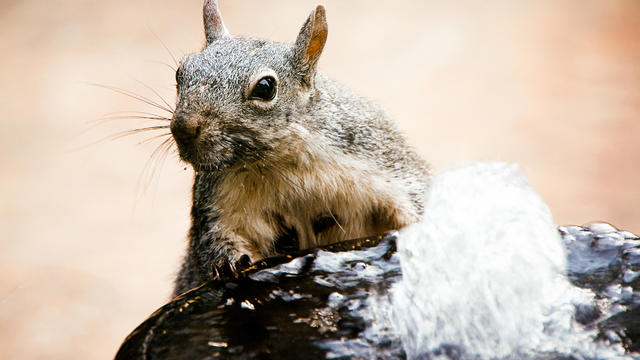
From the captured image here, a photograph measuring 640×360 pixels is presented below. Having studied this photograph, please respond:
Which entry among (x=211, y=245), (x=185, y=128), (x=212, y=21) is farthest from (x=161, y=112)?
(x=185, y=128)

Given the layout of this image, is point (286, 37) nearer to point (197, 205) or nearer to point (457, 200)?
point (197, 205)

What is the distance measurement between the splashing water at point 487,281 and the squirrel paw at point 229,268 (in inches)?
15.6

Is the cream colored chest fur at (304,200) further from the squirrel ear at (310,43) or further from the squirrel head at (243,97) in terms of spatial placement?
the squirrel ear at (310,43)

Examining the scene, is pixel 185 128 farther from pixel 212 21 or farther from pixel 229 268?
pixel 212 21

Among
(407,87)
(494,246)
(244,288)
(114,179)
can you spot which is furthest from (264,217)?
(407,87)

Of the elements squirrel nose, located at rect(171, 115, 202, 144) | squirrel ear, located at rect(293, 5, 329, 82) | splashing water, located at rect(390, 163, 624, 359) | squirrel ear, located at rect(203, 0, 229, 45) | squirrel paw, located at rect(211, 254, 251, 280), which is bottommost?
splashing water, located at rect(390, 163, 624, 359)

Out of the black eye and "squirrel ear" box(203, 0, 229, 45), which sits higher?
"squirrel ear" box(203, 0, 229, 45)

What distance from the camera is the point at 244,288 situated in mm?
1621

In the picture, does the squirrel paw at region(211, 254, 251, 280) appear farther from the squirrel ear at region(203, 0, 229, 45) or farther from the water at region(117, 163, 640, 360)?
the squirrel ear at region(203, 0, 229, 45)

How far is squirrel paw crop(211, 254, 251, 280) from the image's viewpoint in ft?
5.71

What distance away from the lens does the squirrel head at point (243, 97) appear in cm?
188

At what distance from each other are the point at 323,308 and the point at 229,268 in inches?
14.7

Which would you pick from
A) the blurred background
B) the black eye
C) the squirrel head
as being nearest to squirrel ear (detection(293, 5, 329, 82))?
the squirrel head

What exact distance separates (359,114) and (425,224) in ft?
2.07
